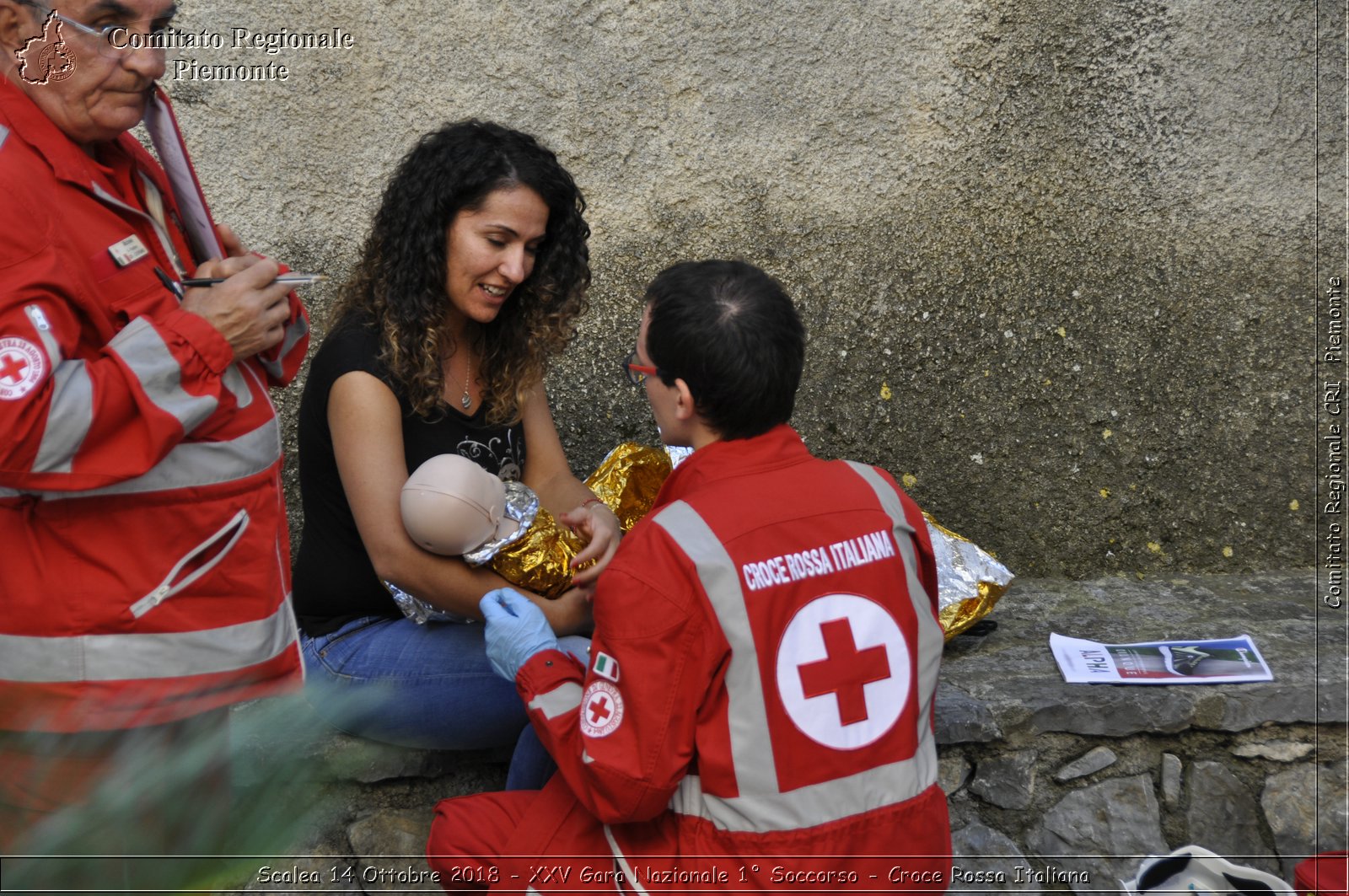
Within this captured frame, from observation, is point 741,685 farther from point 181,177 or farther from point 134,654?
point 181,177

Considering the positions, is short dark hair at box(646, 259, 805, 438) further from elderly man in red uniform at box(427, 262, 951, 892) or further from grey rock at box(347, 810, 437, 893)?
grey rock at box(347, 810, 437, 893)

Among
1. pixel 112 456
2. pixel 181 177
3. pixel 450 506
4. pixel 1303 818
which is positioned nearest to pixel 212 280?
pixel 181 177

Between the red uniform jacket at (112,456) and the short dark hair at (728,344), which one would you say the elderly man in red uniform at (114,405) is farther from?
the short dark hair at (728,344)

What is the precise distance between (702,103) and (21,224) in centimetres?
216

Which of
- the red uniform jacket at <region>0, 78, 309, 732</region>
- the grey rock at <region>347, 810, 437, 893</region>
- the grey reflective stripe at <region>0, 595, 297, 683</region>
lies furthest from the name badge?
the grey rock at <region>347, 810, 437, 893</region>

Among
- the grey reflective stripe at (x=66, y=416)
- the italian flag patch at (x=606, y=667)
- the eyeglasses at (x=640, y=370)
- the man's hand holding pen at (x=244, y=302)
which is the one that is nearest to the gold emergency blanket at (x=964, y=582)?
the eyeglasses at (x=640, y=370)

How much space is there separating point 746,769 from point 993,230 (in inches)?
89.5

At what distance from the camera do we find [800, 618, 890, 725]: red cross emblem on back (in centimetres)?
157

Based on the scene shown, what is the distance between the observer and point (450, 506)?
2.02 m

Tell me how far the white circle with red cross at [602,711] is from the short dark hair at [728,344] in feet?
1.44

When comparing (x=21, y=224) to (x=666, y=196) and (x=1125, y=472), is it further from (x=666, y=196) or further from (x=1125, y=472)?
(x=1125, y=472)

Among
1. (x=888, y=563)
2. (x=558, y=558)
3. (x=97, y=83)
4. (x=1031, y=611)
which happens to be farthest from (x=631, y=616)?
(x=1031, y=611)

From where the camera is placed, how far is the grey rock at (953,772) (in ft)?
8.77

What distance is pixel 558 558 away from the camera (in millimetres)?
2217
